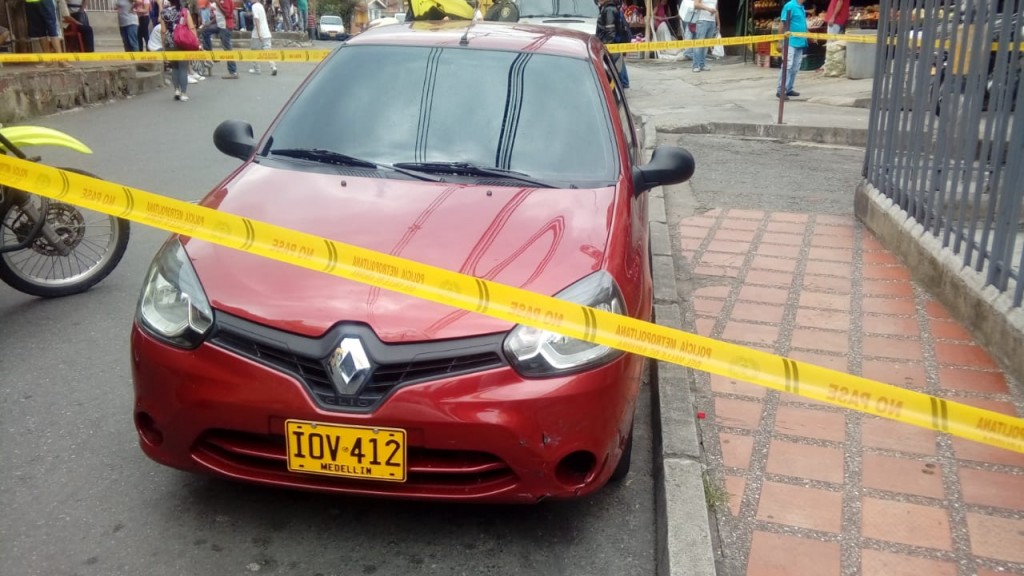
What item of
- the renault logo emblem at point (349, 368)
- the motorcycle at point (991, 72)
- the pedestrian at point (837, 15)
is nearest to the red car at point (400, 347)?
the renault logo emblem at point (349, 368)

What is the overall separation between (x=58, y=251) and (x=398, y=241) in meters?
2.94

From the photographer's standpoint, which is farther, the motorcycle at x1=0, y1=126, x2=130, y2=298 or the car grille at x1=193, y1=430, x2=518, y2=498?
the motorcycle at x1=0, y1=126, x2=130, y2=298

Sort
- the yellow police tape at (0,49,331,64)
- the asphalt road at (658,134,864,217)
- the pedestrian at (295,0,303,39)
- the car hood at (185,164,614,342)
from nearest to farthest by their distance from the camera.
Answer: the car hood at (185,164,614,342), the yellow police tape at (0,49,331,64), the asphalt road at (658,134,864,217), the pedestrian at (295,0,303,39)

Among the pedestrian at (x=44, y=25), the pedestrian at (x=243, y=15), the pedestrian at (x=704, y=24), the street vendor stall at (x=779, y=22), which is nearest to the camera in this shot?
the pedestrian at (x=44, y=25)

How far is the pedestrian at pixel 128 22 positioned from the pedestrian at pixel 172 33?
70 centimetres

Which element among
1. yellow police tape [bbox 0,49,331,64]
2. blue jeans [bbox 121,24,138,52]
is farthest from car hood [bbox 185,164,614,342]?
blue jeans [bbox 121,24,138,52]

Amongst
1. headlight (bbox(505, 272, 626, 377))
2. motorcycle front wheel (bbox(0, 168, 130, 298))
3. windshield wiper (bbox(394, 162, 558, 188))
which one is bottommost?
motorcycle front wheel (bbox(0, 168, 130, 298))

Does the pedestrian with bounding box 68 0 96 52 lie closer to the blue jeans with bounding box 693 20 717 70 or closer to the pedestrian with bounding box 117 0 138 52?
the pedestrian with bounding box 117 0 138 52

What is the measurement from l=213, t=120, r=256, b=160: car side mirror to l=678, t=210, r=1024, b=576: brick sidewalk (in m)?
2.29

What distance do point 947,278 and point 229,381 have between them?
3.96 metres

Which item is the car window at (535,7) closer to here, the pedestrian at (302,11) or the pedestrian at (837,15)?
the pedestrian at (837,15)

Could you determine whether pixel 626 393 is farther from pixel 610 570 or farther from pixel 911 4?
pixel 911 4

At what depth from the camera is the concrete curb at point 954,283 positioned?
13.8 ft

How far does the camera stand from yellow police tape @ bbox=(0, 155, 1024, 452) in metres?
2.51
